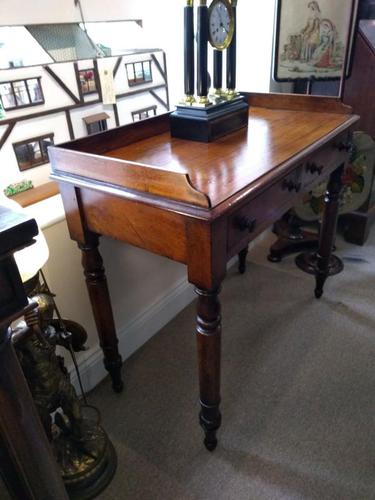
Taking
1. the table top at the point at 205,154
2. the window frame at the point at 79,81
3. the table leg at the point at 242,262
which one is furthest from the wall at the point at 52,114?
the table leg at the point at 242,262

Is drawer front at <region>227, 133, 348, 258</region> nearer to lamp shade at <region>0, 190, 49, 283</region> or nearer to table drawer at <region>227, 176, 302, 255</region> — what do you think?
table drawer at <region>227, 176, 302, 255</region>

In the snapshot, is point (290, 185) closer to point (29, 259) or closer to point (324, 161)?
point (324, 161)

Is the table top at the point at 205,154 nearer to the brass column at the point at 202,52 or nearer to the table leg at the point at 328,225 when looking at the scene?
the brass column at the point at 202,52

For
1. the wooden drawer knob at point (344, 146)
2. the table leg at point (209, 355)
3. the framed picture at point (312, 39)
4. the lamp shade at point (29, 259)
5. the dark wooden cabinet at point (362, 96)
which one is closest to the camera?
the lamp shade at point (29, 259)

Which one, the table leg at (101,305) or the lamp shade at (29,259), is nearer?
the lamp shade at (29,259)

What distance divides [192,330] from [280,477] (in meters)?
0.71

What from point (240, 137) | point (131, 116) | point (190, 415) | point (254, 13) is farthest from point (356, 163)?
point (190, 415)

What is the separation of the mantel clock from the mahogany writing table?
0.04 metres

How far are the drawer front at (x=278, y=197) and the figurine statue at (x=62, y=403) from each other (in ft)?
1.53

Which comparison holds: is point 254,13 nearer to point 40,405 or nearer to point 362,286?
point 362,286

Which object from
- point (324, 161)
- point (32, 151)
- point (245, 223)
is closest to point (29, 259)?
point (245, 223)

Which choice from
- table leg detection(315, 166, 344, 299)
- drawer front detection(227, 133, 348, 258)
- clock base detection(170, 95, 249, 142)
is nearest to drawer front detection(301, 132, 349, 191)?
drawer front detection(227, 133, 348, 258)

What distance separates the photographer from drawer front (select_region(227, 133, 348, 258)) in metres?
0.91

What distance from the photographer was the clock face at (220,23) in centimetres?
113
